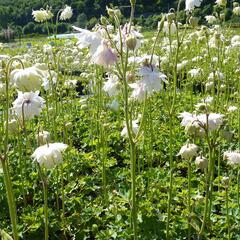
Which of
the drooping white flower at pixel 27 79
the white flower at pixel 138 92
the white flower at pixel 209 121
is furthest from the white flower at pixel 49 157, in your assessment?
the white flower at pixel 209 121

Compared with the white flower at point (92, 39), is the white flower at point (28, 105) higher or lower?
lower

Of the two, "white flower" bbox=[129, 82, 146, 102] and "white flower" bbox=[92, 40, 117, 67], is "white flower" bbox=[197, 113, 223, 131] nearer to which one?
"white flower" bbox=[129, 82, 146, 102]

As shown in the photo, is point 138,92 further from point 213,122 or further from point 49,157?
point 49,157

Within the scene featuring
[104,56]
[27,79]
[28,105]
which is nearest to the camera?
[27,79]

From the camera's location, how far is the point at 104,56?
2.18m

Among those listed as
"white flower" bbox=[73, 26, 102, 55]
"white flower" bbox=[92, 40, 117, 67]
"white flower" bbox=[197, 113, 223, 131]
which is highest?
"white flower" bbox=[73, 26, 102, 55]

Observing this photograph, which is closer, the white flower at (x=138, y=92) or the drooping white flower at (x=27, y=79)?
the drooping white flower at (x=27, y=79)

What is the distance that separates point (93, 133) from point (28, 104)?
9.08ft

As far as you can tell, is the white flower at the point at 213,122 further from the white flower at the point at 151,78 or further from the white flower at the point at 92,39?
the white flower at the point at 92,39

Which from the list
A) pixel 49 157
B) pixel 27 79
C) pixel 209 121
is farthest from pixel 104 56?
pixel 209 121

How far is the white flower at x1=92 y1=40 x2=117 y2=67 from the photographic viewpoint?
218cm

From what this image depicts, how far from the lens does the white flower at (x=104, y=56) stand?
85.8 inches

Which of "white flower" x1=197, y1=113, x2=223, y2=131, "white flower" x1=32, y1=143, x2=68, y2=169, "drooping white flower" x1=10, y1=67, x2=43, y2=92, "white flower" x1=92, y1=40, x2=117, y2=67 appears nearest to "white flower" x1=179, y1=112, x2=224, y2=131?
"white flower" x1=197, y1=113, x2=223, y2=131

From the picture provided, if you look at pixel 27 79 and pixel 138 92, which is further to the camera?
pixel 138 92
